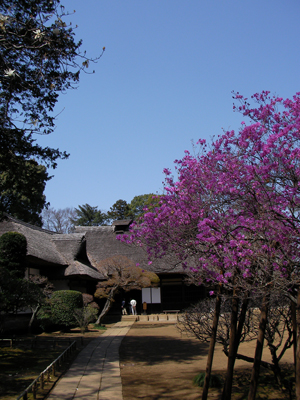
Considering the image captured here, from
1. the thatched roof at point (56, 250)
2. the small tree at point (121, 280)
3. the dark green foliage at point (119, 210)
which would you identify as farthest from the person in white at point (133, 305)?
the dark green foliage at point (119, 210)

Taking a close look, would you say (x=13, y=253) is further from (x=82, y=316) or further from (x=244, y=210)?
(x=244, y=210)

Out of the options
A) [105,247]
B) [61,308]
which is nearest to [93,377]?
[61,308]

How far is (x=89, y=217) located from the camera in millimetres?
54938

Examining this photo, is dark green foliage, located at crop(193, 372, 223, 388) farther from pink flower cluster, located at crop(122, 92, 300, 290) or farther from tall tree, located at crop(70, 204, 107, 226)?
tall tree, located at crop(70, 204, 107, 226)

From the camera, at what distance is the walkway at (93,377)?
24.0 feet

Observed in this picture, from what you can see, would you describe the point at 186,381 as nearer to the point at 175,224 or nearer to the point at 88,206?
the point at 175,224

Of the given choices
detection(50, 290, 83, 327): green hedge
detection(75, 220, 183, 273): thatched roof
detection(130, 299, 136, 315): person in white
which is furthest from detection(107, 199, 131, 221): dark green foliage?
detection(50, 290, 83, 327): green hedge

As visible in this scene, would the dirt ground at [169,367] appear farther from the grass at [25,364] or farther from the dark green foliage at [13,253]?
the dark green foliage at [13,253]

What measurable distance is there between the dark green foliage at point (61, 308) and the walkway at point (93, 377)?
3610 millimetres

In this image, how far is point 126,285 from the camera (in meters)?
21.8

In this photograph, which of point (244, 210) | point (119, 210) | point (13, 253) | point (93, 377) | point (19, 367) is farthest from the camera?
point (119, 210)

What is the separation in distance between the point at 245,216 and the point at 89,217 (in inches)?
1970

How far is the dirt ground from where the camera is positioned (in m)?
7.74

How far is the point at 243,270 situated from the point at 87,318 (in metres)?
13.1
